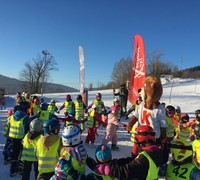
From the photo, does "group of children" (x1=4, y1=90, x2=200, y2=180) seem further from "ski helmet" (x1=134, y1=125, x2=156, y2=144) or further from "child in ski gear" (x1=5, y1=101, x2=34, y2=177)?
"child in ski gear" (x1=5, y1=101, x2=34, y2=177)

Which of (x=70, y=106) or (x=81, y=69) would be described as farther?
(x=81, y=69)

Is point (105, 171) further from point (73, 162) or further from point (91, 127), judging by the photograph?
point (91, 127)

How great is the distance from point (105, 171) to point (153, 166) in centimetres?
52

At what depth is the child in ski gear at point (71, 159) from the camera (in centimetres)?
278

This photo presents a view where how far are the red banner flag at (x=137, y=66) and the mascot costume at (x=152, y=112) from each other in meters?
5.44

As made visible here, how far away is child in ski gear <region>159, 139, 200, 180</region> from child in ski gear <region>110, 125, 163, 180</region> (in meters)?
0.40

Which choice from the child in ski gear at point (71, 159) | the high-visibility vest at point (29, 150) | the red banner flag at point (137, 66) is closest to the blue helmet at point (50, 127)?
the child in ski gear at point (71, 159)

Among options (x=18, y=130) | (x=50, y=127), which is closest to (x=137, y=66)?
(x=18, y=130)

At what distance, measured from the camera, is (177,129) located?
22.3 ft

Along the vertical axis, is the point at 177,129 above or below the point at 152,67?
below

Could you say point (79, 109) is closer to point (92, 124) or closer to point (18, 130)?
point (92, 124)

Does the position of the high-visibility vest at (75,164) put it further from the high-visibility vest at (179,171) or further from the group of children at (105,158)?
the high-visibility vest at (179,171)

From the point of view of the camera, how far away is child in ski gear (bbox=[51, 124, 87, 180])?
2.78m

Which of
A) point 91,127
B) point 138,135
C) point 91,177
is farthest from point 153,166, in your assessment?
point 91,127
